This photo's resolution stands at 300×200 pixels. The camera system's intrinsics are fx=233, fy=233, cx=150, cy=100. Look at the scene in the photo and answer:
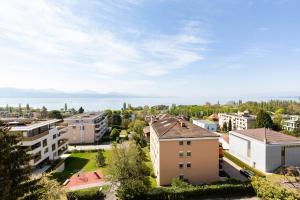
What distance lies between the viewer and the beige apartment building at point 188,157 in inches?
1441

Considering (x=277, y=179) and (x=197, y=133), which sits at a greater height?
(x=197, y=133)

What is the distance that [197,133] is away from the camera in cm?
3788

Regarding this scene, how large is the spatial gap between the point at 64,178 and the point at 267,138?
124 feet

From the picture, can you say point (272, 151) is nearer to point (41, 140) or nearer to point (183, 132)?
point (183, 132)

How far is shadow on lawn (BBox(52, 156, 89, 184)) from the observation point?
41.9 m

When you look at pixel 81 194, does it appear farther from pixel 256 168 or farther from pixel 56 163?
pixel 256 168

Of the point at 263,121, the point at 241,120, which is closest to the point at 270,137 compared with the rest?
the point at 263,121

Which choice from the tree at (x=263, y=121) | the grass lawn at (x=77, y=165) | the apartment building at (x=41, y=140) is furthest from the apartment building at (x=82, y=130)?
the tree at (x=263, y=121)

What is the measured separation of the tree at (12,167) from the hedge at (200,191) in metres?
15.9

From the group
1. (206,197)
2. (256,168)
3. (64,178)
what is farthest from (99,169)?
(256,168)

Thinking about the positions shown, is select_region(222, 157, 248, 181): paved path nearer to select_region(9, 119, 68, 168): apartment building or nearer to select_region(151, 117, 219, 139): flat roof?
select_region(151, 117, 219, 139): flat roof

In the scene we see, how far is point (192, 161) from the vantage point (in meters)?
37.1

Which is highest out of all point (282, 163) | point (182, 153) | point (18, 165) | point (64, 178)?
point (18, 165)

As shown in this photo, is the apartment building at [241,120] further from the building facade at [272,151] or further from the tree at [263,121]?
the building facade at [272,151]
